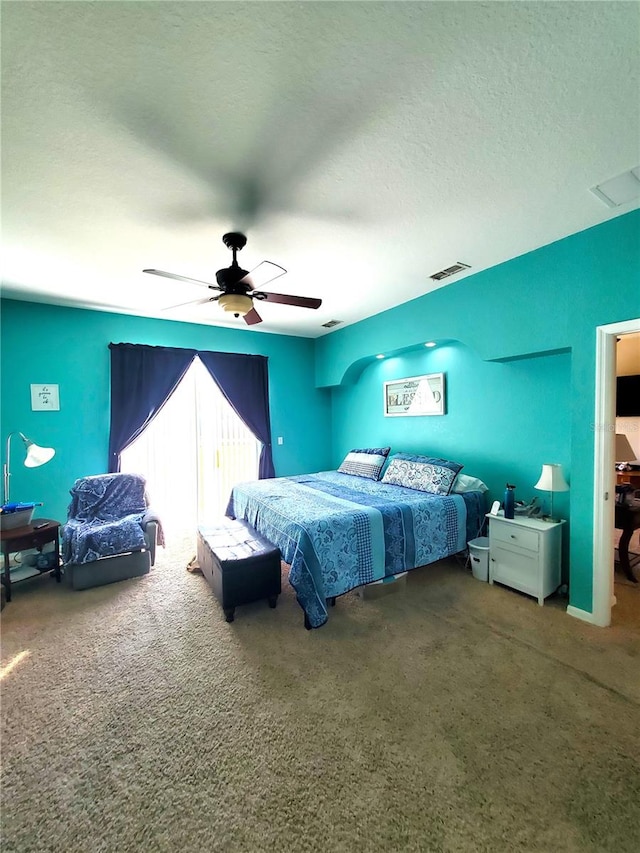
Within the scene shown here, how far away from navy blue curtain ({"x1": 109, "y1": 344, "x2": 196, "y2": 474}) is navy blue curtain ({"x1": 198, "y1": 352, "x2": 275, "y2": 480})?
45 centimetres

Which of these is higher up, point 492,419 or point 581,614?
point 492,419

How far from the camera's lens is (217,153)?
1734 mm

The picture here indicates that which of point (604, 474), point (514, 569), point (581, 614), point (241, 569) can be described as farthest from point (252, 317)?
point (581, 614)

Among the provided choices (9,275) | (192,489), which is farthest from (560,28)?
(192,489)

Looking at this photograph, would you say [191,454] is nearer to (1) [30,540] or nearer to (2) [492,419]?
(1) [30,540]

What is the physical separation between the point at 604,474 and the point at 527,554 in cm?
86

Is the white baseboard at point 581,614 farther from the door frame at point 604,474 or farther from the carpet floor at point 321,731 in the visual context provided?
the carpet floor at point 321,731

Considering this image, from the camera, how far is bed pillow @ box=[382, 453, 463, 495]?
3539 millimetres

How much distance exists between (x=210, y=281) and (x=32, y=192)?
5.01 ft

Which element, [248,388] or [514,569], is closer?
[514,569]

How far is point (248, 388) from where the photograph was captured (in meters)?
5.09

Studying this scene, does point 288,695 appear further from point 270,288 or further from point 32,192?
point 270,288

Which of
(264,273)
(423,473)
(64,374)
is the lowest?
(423,473)

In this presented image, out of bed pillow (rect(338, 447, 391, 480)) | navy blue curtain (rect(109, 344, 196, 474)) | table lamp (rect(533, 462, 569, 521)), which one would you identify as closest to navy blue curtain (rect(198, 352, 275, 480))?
navy blue curtain (rect(109, 344, 196, 474))
